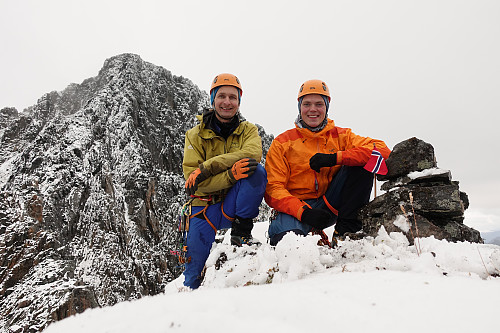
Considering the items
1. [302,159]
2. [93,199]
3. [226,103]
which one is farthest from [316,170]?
[93,199]

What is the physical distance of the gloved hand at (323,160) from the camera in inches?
175

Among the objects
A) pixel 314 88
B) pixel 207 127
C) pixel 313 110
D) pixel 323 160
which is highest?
pixel 314 88

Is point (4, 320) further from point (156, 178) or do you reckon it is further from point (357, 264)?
point (357, 264)

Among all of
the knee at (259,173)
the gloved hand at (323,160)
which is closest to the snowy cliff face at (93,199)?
the knee at (259,173)

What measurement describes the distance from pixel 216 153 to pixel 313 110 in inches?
76.7

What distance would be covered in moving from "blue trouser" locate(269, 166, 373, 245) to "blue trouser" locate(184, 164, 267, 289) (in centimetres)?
48

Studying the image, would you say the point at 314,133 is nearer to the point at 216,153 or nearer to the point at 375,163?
the point at 375,163

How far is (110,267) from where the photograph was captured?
33.3 metres

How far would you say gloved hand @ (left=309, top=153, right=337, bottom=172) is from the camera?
4.45 meters

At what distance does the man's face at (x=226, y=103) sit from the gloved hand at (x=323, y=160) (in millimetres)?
1770

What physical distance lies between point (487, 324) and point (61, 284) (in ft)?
114

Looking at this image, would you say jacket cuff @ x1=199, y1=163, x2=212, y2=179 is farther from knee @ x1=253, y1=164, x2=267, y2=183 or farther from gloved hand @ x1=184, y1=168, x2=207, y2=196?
knee @ x1=253, y1=164, x2=267, y2=183

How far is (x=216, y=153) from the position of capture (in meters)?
5.26

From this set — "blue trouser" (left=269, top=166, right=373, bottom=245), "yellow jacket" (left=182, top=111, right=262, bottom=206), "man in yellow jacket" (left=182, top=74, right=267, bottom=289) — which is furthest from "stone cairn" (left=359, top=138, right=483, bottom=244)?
"yellow jacket" (left=182, top=111, right=262, bottom=206)
